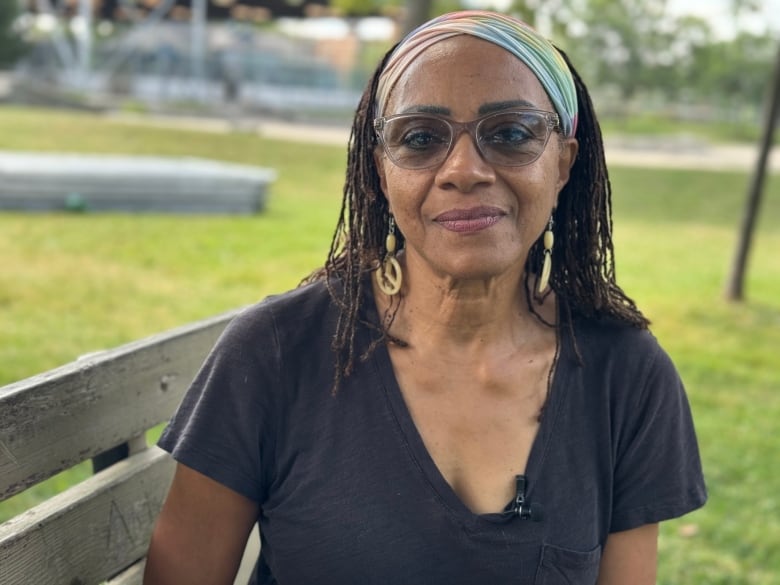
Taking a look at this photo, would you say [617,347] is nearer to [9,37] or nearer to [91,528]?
[91,528]

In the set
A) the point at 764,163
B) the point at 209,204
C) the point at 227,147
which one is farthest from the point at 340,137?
the point at 764,163

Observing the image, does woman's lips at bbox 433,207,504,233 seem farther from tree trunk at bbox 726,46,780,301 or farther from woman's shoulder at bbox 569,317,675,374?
tree trunk at bbox 726,46,780,301

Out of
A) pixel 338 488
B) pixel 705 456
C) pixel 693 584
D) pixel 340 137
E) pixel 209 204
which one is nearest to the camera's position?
pixel 338 488

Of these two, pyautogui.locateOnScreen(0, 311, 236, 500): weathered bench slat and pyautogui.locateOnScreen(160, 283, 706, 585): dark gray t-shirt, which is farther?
pyautogui.locateOnScreen(160, 283, 706, 585): dark gray t-shirt

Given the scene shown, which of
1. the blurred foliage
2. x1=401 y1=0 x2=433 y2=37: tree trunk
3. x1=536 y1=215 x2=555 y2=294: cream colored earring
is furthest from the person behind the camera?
the blurred foliage

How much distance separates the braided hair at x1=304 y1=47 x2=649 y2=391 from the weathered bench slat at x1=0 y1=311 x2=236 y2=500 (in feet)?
1.21

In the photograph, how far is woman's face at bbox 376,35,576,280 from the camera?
6.55ft

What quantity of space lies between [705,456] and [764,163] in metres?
4.26

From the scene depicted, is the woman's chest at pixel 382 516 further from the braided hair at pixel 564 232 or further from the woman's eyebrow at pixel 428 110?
the woman's eyebrow at pixel 428 110

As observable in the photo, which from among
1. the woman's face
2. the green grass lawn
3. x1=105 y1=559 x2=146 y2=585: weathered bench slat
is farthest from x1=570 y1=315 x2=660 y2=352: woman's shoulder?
the green grass lawn

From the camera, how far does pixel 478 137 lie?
6.57 feet

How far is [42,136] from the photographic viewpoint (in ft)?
66.7

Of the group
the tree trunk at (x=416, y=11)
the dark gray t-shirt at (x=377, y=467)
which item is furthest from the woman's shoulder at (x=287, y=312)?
the tree trunk at (x=416, y=11)

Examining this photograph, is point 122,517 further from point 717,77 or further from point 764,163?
point 717,77
